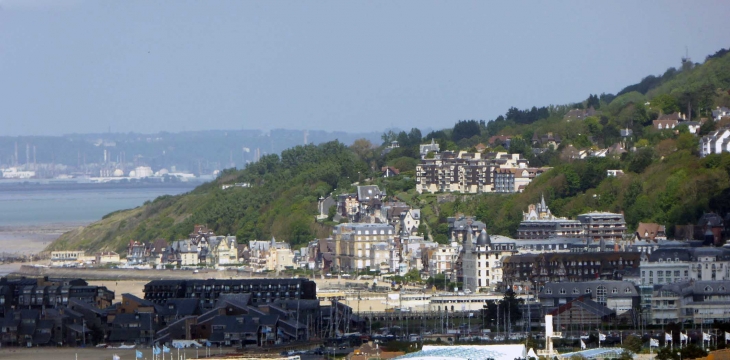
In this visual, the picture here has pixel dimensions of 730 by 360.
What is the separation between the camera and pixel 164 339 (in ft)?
149

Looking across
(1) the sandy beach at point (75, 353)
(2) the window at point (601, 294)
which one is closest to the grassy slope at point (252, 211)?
(2) the window at point (601, 294)

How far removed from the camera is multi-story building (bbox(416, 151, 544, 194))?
79625 millimetres

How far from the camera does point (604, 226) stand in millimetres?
65875

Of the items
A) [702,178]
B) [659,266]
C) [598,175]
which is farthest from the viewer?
[598,175]

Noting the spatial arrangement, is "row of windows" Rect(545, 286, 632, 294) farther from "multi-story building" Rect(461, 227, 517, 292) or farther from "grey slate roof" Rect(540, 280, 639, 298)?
"multi-story building" Rect(461, 227, 517, 292)

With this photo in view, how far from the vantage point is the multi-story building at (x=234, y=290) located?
2034 inches

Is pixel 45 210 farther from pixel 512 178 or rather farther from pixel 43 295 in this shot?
pixel 43 295

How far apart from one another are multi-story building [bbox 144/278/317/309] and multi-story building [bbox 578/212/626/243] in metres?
15.8

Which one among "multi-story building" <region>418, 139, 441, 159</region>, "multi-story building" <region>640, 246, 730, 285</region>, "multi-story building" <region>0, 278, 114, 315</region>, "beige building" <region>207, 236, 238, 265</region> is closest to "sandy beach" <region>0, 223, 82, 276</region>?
"beige building" <region>207, 236, 238, 265</region>

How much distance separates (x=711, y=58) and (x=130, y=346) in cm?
6595

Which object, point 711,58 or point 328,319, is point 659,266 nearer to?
point 328,319

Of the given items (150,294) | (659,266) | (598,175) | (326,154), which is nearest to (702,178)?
(598,175)

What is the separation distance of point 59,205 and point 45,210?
400 inches

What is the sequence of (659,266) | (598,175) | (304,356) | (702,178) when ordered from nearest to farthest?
(304,356) → (659,266) → (702,178) → (598,175)
